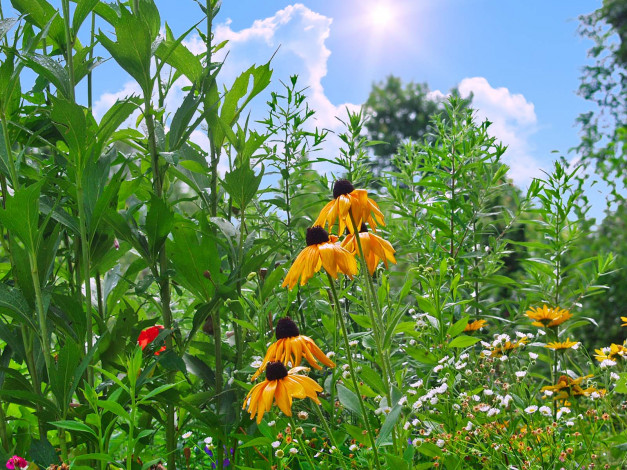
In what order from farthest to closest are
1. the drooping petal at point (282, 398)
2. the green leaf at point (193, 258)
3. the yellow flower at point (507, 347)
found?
the yellow flower at point (507, 347)
the green leaf at point (193, 258)
the drooping petal at point (282, 398)

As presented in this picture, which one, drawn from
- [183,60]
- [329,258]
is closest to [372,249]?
[329,258]

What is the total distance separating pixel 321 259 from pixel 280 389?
323 mm

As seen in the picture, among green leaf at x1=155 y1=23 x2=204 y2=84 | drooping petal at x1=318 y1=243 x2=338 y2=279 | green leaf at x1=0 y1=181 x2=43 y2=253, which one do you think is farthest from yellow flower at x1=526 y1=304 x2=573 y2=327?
green leaf at x1=0 y1=181 x2=43 y2=253

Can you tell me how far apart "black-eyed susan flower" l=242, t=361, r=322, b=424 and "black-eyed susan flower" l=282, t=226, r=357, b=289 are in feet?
0.74

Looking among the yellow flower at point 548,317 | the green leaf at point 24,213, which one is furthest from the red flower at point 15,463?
the yellow flower at point 548,317

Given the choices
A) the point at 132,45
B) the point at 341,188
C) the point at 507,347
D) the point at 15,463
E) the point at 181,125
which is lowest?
the point at 15,463

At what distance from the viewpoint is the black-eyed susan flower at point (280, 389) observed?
1.44 meters

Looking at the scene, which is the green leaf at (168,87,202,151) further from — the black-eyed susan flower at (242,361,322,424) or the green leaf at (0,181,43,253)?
the black-eyed susan flower at (242,361,322,424)

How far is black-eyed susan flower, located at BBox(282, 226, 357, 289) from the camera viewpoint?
4.75 ft

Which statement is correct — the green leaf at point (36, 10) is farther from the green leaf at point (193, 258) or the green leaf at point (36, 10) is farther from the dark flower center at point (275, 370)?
the dark flower center at point (275, 370)

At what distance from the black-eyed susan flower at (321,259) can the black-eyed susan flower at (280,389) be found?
23 cm

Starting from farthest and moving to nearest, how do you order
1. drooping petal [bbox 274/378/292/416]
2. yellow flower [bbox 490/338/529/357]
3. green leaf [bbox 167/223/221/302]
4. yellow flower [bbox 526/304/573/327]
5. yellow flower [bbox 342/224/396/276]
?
yellow flower [bbox 526/304/573/327], yellow flower [bbox 490/338/529/357], green leaf [bbox 167/223/221/302], yellow flower [bbox 342/224/396/276], drooping petal [bbox 274/378/292/416]

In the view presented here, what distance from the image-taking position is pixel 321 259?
146 centimetres

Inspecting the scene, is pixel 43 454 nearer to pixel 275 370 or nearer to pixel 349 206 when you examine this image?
pixel 275 370
